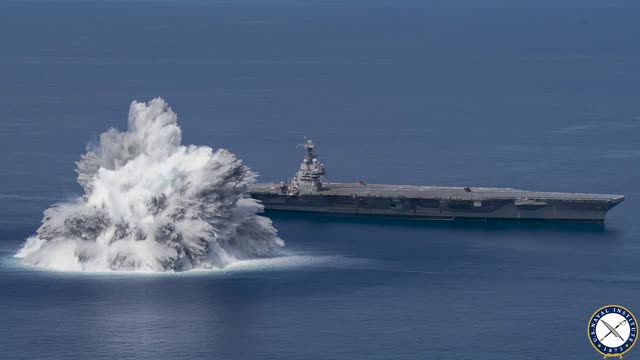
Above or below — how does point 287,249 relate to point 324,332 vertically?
above

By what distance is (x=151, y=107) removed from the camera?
7274 inches

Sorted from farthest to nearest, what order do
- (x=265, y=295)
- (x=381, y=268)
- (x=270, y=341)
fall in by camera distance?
(x=381, y=268) → (x=265, y=295) → (x=270, y=341)

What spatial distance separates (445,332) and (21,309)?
3420cm

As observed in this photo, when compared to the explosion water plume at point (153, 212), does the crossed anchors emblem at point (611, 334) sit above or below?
below

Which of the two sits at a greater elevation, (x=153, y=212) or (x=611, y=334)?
(x=153, y=212)

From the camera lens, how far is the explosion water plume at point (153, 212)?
177750mm

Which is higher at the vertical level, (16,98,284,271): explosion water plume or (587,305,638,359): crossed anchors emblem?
(16,98,284,271): explosion water plume

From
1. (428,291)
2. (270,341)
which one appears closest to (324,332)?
(270,341)

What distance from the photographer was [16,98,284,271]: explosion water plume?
177750 mm

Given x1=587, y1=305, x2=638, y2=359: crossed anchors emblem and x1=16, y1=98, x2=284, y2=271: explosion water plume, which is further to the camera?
x1=16, y1=98, x2=284, y2=271: explosion water plume

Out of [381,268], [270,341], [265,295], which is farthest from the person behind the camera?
[381,268]

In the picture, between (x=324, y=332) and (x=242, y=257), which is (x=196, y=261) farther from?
(x=324, y=332)

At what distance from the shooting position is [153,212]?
17850 centimetres

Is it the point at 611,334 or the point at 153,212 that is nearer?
the point at 611,334
